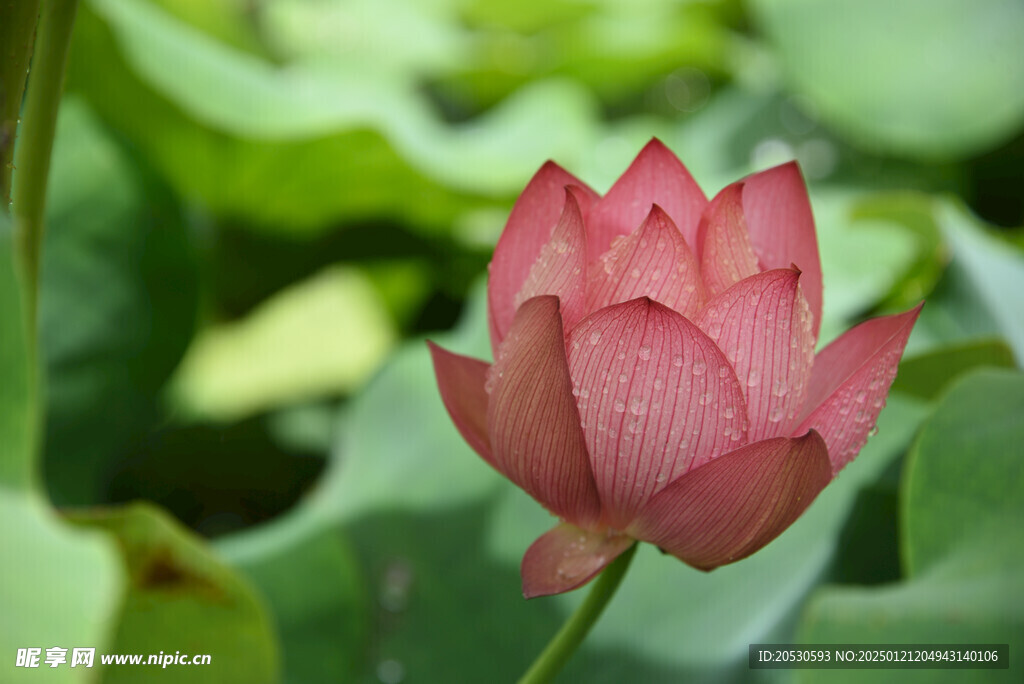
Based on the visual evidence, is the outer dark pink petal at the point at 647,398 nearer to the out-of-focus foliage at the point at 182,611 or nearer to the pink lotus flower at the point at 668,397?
the pink lotus flower at the point at 668,397

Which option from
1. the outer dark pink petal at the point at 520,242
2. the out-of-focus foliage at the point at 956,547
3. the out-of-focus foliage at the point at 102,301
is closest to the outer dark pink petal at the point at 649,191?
the outer dark pink petal at the point at 520,242

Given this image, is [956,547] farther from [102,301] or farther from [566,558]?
[102,301]

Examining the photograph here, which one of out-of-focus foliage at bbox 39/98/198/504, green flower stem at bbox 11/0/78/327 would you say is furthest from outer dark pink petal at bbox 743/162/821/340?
out-of-focus foliage at bbox 39/98/198/504

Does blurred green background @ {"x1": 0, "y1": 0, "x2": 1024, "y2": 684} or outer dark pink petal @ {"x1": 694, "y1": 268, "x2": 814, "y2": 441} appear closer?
outer dark pink petal @ {"x1": 694, "y1": 268, "x2": 814, "y2": 441}

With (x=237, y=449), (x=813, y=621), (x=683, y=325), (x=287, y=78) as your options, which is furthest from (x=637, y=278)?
(x=287, y=78)

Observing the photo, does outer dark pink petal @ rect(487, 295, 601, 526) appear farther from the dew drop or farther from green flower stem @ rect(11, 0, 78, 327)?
green flower stem @ rect(11, 0, 78, 327)
